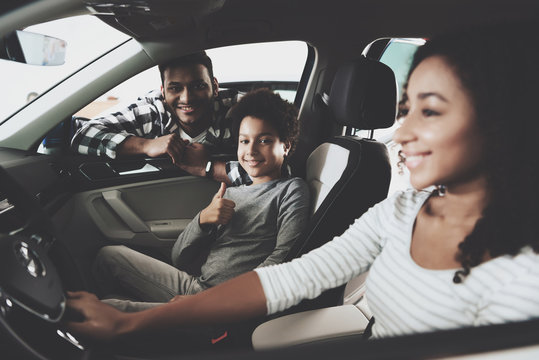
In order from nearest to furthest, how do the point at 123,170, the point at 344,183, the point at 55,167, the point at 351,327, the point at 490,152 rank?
the point at 490,152, the point at 351,327, the point at 344,183, the point at 55,167, the point at 123,170

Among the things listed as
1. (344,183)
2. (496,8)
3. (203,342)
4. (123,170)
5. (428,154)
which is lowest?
(203,342)

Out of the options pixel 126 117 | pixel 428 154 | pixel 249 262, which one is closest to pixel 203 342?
pixel 249 262

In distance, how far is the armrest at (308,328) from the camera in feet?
3.03

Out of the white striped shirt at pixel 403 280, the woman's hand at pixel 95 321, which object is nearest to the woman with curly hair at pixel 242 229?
the white striped shirt at pixel 403 280

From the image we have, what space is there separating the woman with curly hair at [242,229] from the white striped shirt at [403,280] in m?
0.46

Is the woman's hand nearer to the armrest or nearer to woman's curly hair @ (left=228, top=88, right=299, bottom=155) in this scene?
the armrest

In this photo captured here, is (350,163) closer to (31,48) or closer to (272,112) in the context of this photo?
(272,112)

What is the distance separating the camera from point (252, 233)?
150cm

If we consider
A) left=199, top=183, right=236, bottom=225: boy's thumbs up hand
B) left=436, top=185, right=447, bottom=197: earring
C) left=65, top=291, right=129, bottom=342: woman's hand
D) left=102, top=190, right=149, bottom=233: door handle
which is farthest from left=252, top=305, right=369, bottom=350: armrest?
left=102, top=190, right=149, bottom=233: door handle

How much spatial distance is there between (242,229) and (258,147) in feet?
1.16

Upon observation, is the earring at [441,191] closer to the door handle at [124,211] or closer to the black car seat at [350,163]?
the black car seat at [350,163]

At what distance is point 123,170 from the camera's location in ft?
6.15

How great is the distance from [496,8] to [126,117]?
6.81 ft

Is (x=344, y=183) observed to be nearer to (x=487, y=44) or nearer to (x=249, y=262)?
(x=249, y=262)
